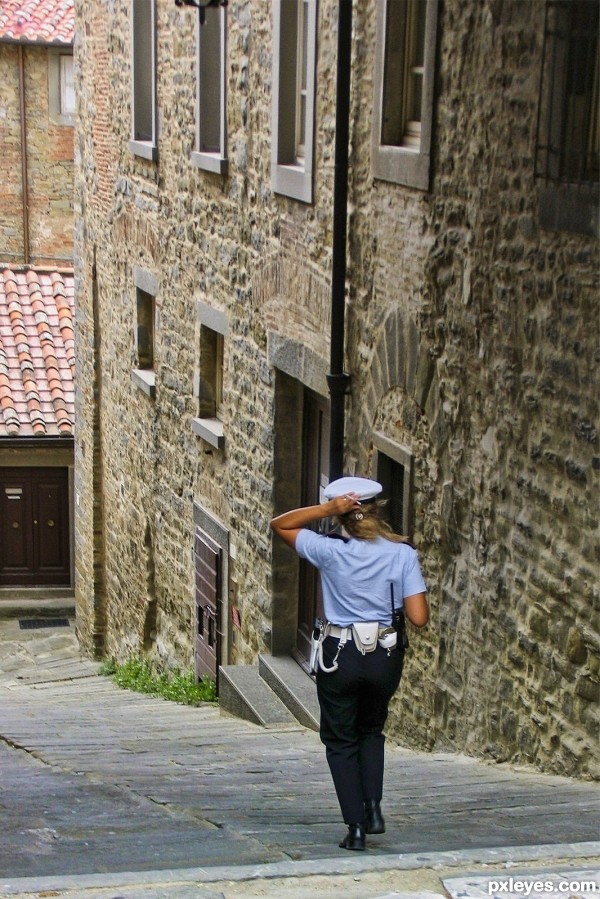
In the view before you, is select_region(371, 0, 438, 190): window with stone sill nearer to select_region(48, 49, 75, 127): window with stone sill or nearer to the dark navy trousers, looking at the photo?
the dark navy trousers

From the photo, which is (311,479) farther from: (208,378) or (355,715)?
(355,715)

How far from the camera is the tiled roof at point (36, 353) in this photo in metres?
19.2

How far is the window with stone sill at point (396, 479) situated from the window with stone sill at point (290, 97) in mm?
2049

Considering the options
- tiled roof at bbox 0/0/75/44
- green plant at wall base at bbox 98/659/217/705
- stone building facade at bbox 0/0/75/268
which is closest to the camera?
green plant at wall base at bbox 98/659/217/705

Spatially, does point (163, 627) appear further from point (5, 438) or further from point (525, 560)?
point (525, 560)

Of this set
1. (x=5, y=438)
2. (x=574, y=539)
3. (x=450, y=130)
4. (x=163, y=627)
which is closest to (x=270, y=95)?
(x=450, y=130)

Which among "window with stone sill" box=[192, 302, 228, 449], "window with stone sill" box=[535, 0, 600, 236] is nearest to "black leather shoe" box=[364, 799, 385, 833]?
"window with stone sill" box=[535, 0, 600, 236]

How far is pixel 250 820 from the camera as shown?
5609mm

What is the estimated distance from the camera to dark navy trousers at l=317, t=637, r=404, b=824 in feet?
16.6

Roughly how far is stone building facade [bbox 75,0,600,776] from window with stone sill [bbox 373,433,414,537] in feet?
0.07

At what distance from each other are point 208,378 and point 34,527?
30.9 ft

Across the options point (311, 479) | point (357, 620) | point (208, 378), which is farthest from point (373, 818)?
point (208, 378)

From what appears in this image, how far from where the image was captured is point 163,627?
45.0 ft

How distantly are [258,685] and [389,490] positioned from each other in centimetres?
273
